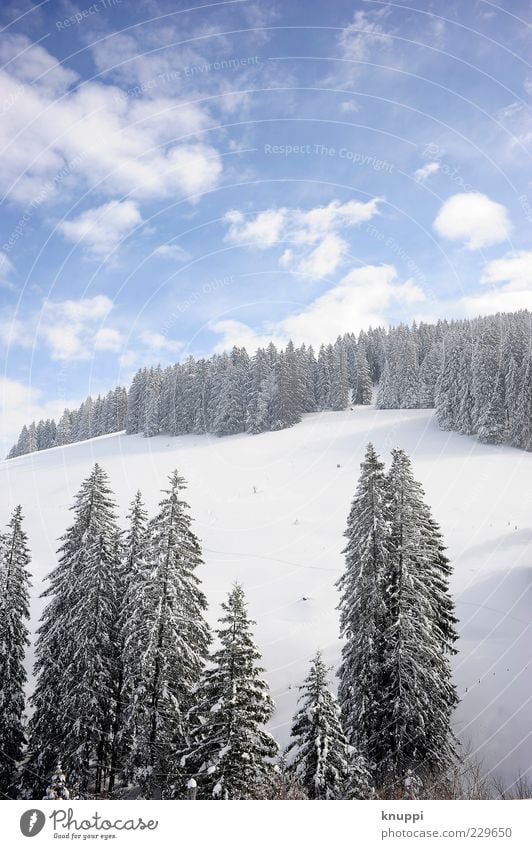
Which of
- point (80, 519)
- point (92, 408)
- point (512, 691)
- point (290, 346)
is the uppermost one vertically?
point (290, 346)

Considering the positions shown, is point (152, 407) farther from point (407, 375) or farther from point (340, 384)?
point (407, 375)

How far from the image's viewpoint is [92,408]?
352ft

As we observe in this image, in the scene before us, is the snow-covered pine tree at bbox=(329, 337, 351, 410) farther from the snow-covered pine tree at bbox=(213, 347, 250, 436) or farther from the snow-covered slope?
the snow-covered pine tree at bbox=(213, 347, 250, 436)

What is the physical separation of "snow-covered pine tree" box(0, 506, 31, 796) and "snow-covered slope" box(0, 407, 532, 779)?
35.1 ft

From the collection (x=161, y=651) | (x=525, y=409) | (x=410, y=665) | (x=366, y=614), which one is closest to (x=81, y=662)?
(x=161, y=651)

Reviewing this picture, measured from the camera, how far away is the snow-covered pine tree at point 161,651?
13.3 m

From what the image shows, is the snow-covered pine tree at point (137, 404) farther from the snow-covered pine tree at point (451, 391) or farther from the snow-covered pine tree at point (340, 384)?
the snow-covered pine tree at point (451, 391)

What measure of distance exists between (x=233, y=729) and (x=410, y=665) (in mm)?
6140

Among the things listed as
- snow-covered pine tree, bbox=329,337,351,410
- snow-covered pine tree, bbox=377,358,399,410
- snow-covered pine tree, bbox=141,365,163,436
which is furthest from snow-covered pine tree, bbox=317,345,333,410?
snow-covered pine tree, bbox=141,365,163,436

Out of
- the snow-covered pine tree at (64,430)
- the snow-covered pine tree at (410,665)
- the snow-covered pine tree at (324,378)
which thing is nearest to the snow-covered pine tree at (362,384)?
the snow-covered pine tree at (324,378)

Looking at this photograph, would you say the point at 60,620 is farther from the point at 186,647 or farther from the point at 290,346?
the point at 290,346
